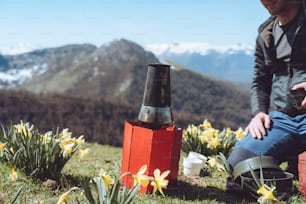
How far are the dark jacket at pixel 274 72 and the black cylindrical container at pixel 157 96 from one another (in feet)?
3.20

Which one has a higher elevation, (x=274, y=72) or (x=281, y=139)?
(x=274, y=72)

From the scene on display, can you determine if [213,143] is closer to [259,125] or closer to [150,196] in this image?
[259,125]

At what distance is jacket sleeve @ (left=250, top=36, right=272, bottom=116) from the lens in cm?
356

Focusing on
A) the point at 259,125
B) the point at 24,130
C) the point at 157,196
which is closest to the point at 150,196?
the point at 157,196

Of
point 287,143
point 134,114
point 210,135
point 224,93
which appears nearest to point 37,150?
point 287,143

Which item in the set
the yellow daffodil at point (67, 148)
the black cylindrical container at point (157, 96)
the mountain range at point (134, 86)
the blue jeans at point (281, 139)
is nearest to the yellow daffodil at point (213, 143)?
the blue jeans at point (281, 139)

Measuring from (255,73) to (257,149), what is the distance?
83 centimetres

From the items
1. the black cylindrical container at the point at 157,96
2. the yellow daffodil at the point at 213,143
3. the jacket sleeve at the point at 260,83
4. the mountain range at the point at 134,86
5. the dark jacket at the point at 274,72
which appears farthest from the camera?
the mountain range at the point at 134,86

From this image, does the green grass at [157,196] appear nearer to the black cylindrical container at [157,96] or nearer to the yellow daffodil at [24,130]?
the yellow daffodil at [24,130]

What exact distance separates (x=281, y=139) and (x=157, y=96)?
1.08m

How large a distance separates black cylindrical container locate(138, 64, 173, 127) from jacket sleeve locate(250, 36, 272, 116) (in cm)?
99

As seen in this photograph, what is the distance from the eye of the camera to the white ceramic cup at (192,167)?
12.4 ft

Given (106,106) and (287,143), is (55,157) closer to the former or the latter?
(287,143)

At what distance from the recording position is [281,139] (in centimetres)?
320
